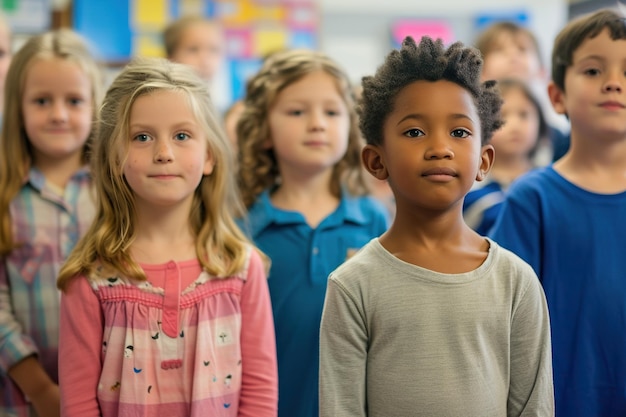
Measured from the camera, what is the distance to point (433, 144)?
4.09 feet

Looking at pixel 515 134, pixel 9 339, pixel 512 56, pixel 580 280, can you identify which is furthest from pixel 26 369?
pixel 512 56

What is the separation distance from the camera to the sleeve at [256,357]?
5.32ft

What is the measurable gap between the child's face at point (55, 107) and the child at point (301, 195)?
477mm

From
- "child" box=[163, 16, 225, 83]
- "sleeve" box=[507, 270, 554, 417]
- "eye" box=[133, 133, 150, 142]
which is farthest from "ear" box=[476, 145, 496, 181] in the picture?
"child" box=[163, 16, 225, 83]

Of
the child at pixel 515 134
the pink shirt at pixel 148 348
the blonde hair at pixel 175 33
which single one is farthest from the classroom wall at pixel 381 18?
the pink shirt at pixel 148 348

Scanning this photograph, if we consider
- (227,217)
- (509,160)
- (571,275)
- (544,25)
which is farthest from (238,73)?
(571,275)

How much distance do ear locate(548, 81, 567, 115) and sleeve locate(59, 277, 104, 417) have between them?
1135 mm

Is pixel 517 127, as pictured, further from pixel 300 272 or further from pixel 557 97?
pixel 300 272

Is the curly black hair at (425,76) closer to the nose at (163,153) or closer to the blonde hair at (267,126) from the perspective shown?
the nose at (163,153)

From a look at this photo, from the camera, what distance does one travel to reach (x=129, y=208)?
1.63 m

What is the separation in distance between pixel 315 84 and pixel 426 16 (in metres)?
4.29

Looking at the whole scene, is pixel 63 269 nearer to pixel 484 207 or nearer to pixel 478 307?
pixel 478 307

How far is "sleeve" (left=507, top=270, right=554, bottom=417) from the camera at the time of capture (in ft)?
4.29

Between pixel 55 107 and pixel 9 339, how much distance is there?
2.03 ft
